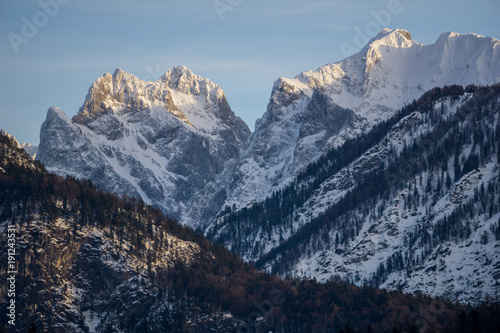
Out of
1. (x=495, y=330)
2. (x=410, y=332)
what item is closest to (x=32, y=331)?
(x=410, y=332)

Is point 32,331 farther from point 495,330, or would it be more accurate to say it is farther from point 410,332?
point 495,330

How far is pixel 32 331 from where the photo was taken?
174250 millimetres

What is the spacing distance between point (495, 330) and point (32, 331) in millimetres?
87444

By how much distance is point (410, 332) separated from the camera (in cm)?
19950

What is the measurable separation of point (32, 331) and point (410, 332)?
7484 cm

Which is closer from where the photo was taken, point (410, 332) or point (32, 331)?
point (32, 331)

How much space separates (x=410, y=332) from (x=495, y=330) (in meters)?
17.0

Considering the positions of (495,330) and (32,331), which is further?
(495,330)

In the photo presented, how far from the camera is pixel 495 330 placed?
630ft
